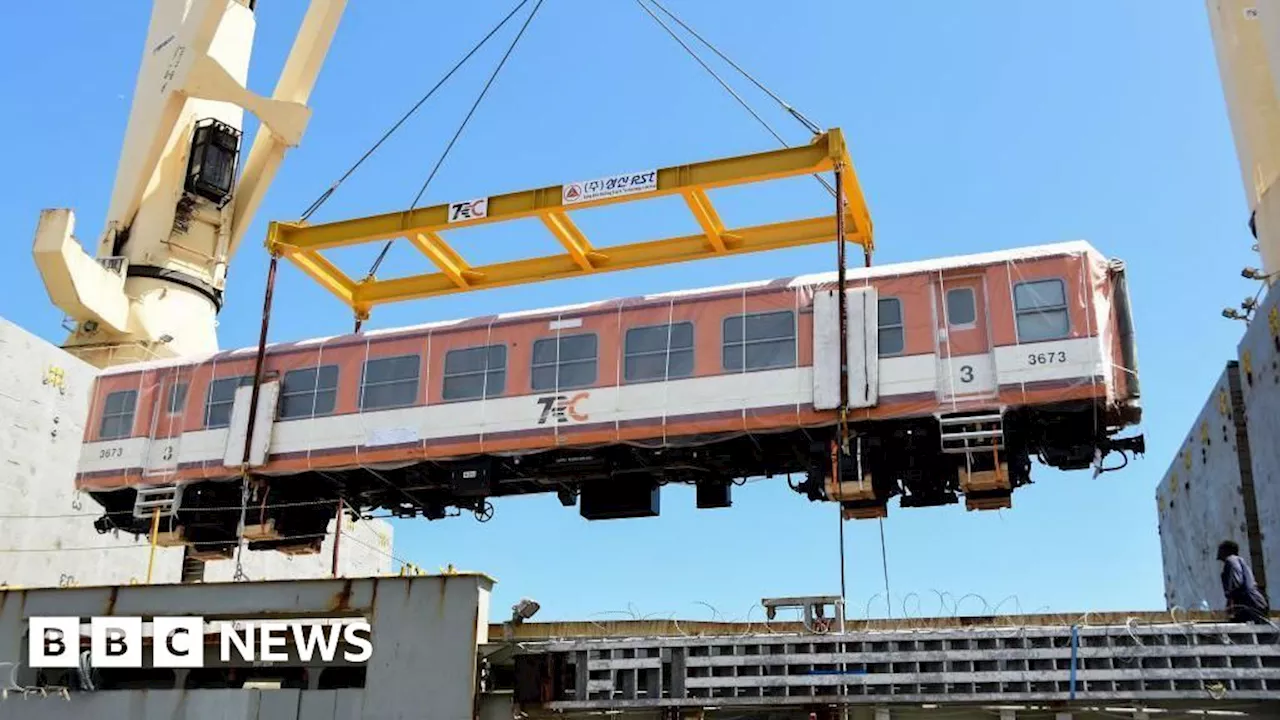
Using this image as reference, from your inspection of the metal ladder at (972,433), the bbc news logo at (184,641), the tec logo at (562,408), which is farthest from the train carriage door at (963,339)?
the bbc news logo at (184,641)

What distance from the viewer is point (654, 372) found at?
58.1 feet

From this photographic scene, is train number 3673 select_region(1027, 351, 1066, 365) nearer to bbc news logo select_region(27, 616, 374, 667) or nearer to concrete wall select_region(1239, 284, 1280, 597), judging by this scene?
concrete wall select_region(1239, 284, 1280, 597)

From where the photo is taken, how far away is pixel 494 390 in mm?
18594

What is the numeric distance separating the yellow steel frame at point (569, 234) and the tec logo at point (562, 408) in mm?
3467

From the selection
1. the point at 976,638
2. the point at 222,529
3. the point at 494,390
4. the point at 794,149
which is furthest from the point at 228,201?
the point at 976,638

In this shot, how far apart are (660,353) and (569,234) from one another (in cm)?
427

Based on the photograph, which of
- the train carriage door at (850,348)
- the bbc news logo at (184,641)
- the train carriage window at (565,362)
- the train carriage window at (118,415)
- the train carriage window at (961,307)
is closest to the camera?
the bbc news logo at (184,641)

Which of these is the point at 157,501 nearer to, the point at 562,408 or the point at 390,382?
the point at 390,382

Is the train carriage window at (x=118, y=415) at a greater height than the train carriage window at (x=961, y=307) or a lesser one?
lesser

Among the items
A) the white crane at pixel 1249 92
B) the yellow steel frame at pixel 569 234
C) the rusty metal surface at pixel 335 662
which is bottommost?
the rusty metal surface at pixel 335 662

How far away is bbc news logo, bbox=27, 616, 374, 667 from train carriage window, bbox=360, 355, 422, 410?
561 cm

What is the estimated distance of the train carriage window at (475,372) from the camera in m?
18.6

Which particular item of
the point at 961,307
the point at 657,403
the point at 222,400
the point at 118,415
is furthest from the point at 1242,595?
the point at 118,415

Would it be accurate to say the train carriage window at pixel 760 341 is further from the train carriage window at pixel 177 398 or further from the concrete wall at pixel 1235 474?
the train carriage window at pixel 177 398
